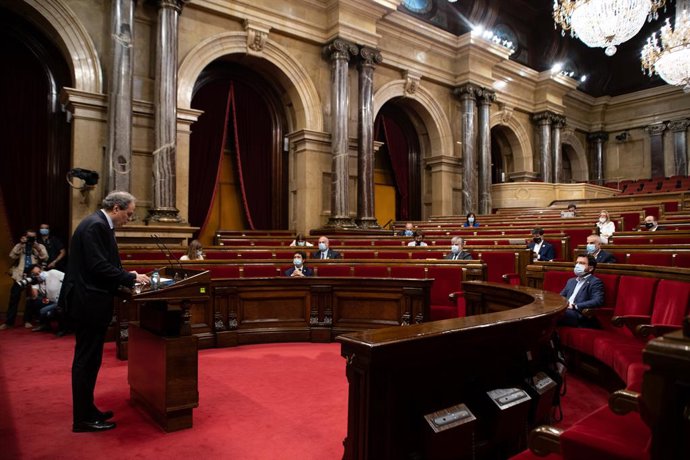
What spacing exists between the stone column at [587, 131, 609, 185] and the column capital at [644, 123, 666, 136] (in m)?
1.46

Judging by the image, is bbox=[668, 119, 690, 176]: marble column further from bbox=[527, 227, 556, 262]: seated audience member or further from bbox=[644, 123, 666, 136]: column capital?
bbox=[527, 227, 556, 262]: seated audience member

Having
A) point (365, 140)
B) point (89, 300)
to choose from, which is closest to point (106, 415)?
point (89, 300)

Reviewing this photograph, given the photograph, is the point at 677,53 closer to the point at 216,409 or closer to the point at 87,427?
the point at 216,409

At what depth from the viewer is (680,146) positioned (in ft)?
59.6

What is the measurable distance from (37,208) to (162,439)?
7074 millimetres

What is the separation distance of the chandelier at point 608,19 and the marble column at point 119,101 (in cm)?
778

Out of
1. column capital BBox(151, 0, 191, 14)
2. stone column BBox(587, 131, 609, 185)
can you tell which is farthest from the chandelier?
stone column BBox(587, 131, 609, 185)

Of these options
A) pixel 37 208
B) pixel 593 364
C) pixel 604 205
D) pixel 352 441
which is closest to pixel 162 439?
pixel 352 441

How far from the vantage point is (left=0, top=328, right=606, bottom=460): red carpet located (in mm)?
2453

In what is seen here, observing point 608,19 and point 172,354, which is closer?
point 172,354

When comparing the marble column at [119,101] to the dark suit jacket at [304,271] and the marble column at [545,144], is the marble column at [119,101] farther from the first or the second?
the marble column at [545,144]

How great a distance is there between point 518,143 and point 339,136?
8.26 m

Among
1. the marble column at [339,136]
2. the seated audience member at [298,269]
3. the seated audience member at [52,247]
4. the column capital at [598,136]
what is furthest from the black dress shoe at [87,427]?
the column capital at [598,136]

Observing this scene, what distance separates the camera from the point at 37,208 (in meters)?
8.15
